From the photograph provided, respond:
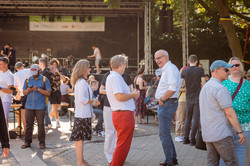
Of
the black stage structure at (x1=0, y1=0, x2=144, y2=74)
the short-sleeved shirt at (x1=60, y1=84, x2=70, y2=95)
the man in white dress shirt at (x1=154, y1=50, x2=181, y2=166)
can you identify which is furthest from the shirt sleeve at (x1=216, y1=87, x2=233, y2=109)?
the black stage structure at (x1=0, y1=0, x2=144, y2=74)

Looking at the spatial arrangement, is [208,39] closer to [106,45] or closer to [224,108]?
[106,45]

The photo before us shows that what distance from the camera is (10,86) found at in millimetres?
7973

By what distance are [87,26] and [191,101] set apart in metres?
16.2

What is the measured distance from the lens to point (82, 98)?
5.50 meters

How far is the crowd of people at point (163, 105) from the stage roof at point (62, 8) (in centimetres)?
1185

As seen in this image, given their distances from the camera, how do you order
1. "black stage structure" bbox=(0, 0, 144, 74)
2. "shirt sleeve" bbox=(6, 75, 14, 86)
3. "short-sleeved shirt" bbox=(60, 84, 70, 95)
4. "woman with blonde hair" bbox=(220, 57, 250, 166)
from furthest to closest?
"black stage structure" bbox=(0, 0, 144, 74) → "short-sleeved shirt" bbox=(60, 84, 70, 95) → "shirt sleeve" bbox=(6, 75, 14, 86) → "woman with blonde hair" bbox=(220, 57, 250, 166)

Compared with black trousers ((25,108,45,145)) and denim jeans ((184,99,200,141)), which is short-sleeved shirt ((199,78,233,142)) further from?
black trousers ((25,108,45,145))

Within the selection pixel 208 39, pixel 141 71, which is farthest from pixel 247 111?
pixel 208 39

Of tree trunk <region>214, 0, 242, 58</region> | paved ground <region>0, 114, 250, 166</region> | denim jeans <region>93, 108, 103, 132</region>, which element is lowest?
paved ground <region>0, 114, 250, 166</region>

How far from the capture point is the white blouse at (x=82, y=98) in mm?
5516

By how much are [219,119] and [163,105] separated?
1772 millimetres

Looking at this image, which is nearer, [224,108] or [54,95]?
[224,108]

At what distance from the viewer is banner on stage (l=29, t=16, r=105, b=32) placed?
75.1ft

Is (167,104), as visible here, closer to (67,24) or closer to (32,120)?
(32,120)
